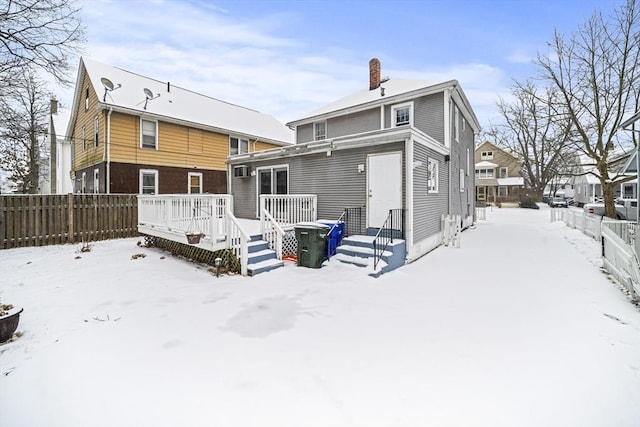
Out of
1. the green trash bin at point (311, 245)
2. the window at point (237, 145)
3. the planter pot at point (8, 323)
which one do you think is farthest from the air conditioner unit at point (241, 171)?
the planter pot at point (8, 323)

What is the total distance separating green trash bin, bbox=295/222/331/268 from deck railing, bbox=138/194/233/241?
1873 mm

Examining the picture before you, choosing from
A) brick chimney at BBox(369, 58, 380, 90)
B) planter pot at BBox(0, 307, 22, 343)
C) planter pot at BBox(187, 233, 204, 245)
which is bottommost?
planter pot at BBox(0, 307, 22, 343)

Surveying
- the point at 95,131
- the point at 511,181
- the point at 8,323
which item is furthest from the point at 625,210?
the point at 511,181

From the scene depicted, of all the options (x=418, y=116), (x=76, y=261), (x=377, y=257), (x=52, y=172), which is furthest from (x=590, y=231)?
(x=52, y=172)

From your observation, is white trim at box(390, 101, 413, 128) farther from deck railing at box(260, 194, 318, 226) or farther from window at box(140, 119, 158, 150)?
window at box(140, 119, 158, 150)

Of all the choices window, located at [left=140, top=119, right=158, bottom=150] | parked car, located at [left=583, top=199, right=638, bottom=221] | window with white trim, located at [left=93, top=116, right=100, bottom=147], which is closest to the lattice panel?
window, located at [left=140, top=119, right=158, bottom=150]

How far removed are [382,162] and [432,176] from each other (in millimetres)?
2370

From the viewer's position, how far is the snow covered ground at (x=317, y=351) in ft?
8.22

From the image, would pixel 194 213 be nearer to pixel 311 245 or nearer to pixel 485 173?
pixel 311 245

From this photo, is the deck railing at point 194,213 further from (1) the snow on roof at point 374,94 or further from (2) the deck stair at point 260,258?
(1) the snow on roof at point 374,94

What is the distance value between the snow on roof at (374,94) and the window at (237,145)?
5.08 metres

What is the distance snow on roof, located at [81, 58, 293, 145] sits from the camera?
1445cm

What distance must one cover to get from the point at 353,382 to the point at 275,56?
15086 mm

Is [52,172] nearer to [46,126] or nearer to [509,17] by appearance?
[46,126]
